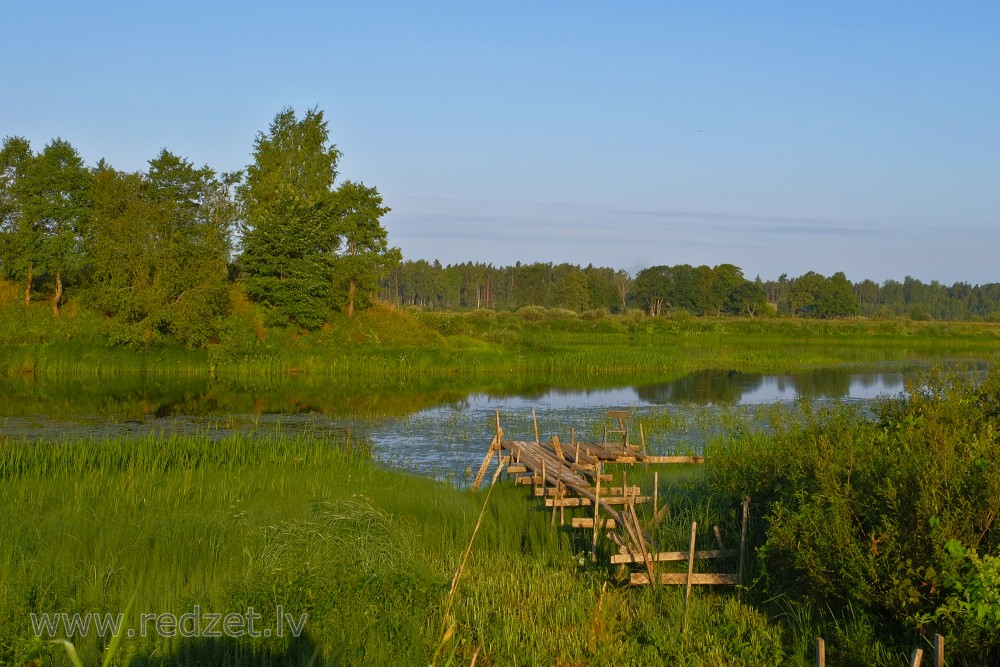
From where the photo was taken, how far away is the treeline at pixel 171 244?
40000mm

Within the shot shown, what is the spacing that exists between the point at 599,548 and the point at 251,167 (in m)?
42.9

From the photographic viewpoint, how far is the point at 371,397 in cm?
3228

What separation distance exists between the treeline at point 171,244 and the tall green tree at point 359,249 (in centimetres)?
6

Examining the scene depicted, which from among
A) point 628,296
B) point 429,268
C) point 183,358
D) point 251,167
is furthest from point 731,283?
point 183,358

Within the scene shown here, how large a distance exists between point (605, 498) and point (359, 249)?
3599 centimetres

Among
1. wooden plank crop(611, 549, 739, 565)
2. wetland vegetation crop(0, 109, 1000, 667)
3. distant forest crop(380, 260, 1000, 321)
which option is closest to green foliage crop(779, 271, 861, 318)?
distant forest crop(380, 260, 1000, 321)

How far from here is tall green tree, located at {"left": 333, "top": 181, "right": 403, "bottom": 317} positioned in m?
45.6

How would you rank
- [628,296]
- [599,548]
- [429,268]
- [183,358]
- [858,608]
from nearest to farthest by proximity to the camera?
[858,608], [599,548], [183,358], [429,268], [628,296]

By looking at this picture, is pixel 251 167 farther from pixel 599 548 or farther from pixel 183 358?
pixel 599 548

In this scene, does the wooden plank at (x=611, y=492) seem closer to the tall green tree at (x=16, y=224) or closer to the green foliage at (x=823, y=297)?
the tall green tree at (x=16, y=224)

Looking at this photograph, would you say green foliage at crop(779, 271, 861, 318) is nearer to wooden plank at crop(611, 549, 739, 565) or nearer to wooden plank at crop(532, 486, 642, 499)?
wooden plank at crop(532, 486, 642, 499)

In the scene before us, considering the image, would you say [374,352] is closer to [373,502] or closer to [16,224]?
[16,224]

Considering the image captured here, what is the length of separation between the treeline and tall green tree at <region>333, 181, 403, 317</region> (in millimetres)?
60

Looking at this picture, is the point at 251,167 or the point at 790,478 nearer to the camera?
the point at 790,478
